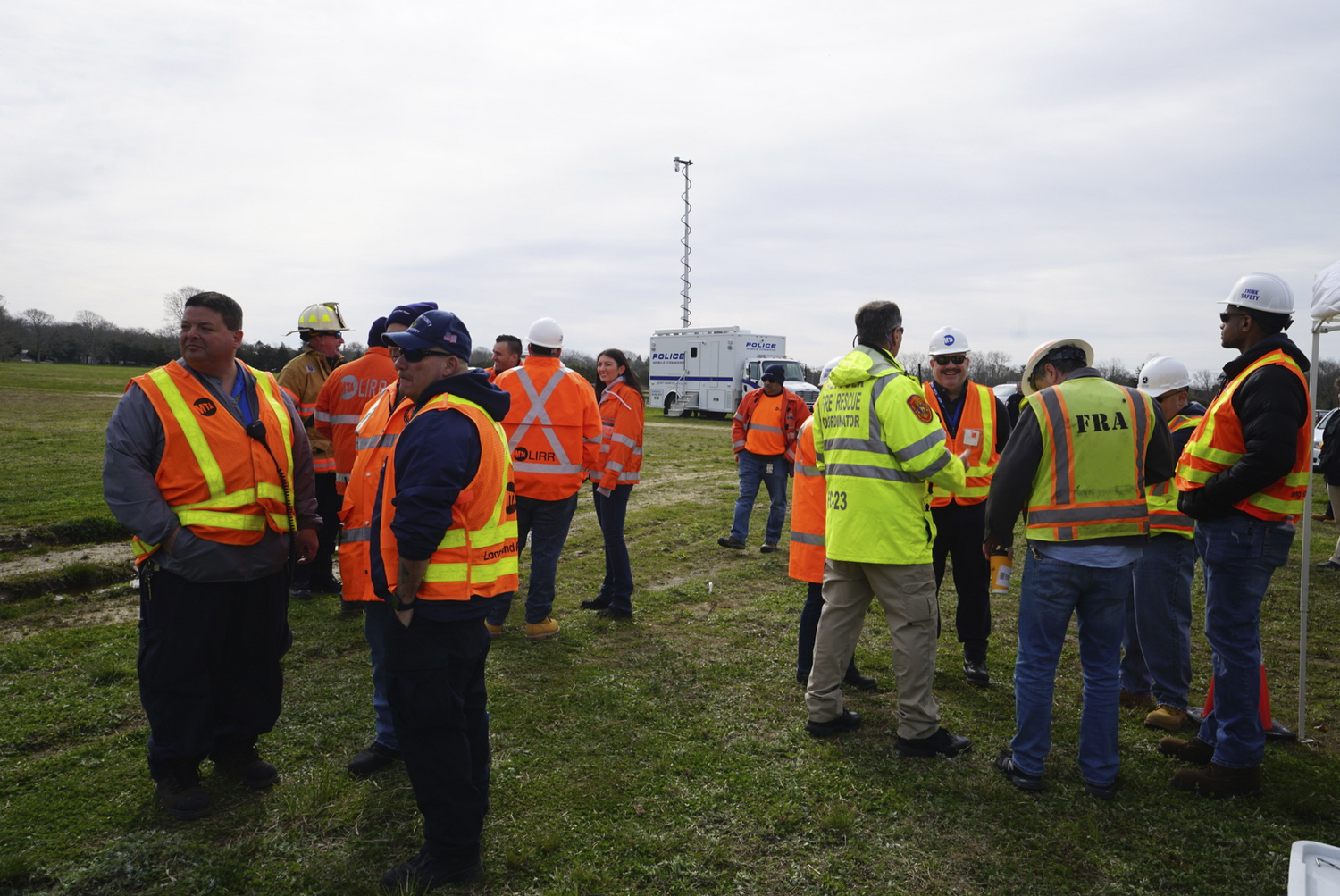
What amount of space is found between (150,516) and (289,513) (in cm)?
61

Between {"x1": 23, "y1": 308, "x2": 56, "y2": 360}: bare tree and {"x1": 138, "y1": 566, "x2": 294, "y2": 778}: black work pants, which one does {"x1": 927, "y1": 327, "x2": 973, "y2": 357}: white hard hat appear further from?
{"x1": 23, "y1": 308, "x2": 56, "y2": 360}: bare tree

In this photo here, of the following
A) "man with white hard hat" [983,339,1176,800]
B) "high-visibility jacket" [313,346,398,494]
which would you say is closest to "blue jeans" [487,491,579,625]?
"high-visibility jacket" [313,346,398,494]

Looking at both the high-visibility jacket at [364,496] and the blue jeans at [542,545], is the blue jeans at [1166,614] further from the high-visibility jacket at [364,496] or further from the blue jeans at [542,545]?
the high-visibility jacket at [364,496]

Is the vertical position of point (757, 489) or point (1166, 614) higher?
point (757, 489)

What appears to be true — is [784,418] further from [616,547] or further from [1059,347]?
[1059,347]

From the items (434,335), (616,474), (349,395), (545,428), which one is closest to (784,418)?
(616,474)

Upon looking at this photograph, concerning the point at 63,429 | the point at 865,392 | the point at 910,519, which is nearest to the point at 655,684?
the point at 910,519

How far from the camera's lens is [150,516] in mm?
3156

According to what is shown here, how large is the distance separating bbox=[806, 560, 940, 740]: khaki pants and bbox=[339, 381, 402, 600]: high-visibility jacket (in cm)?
243

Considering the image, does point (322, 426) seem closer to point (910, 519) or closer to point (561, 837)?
point (561, 837)

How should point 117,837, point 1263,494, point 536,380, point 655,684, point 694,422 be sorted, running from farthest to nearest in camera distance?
point 694,422
point 536,380
point 655,684
point 1263,494
point 117,837

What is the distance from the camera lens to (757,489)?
9.32m

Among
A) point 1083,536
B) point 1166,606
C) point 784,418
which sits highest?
point 784,418

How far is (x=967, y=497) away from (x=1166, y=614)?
4.35 feet
